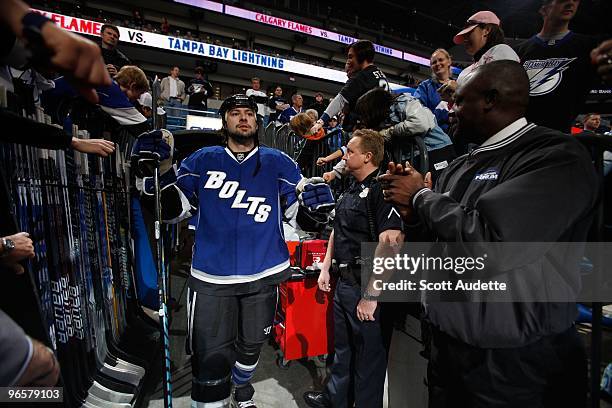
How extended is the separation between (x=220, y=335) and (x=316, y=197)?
50.6 inches

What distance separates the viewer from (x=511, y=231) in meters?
1.05

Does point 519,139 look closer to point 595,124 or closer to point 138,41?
point 595,124

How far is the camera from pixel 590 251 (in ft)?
4.75

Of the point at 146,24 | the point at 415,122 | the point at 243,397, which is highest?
the point at 146,24

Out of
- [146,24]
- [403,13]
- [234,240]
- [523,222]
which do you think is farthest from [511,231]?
[403,13]

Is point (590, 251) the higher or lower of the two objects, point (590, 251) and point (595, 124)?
the lower

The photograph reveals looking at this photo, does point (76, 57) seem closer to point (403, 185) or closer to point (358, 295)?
point (403, 185)

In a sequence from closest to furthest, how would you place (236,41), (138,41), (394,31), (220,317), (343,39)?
1. (220,317)
2. (138,41)
3. (236,41)
4. (343,39)
5. (394,31)

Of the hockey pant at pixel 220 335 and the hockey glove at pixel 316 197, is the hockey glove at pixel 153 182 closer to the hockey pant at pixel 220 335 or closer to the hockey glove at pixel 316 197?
the hockey pant at pixel 220 335

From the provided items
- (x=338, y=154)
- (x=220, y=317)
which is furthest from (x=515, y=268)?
(x=338, y=154)

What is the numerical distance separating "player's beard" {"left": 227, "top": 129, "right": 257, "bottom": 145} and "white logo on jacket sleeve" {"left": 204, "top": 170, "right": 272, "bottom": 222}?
0.31 meters

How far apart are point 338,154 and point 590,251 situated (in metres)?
3.00

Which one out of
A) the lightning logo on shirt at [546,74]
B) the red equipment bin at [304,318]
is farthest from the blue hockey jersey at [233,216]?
the lightning logo on shirt at [546,74]

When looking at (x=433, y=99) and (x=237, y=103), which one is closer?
(x=237, y=103)
